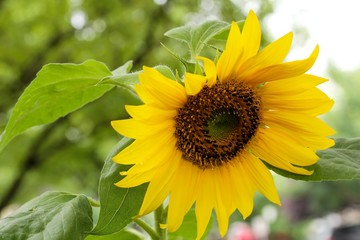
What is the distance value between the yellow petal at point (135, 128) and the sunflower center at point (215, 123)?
5 cm

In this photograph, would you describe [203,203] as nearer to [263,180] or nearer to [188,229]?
[263,180]

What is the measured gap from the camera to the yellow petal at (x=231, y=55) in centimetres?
58

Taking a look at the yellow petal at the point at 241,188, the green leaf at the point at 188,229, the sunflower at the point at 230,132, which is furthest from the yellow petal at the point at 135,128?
the green leaf at the point at 188,229

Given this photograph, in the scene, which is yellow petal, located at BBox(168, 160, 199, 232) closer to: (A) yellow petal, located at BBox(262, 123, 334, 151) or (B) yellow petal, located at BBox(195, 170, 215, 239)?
(B) yellow petal, located at BBox(195, 170, 215, 239)

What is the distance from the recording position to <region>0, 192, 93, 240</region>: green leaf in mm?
585

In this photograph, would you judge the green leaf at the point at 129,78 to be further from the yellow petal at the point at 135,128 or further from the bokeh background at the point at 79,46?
the bokeh background at the point at 79,46

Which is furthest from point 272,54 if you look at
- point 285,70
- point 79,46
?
point 79,46

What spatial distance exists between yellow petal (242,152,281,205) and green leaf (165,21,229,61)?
5.8 inches

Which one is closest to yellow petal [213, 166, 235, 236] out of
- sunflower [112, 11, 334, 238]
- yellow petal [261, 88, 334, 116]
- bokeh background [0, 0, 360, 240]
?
sunflower [112, 11, 334, 238]

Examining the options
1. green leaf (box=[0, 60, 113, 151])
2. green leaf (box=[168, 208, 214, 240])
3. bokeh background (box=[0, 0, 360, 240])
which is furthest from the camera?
bokeh background (box=[0, 0, 360, 240])

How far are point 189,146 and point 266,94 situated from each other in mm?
109

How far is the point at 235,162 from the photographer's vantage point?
68cm

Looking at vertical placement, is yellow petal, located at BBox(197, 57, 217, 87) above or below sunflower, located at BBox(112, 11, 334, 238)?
above

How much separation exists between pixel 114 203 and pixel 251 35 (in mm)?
224
